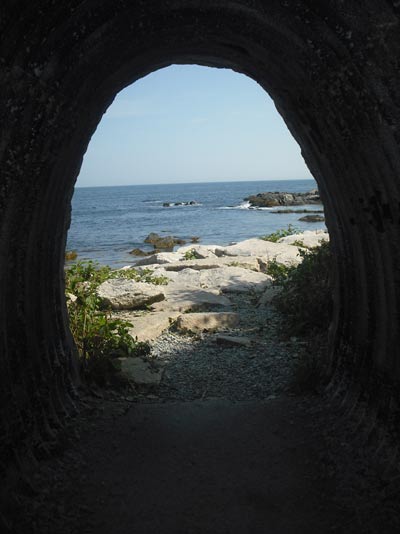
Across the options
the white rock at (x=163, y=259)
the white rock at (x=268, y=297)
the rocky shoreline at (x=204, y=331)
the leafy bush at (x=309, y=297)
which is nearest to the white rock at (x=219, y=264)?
the rocky shoreline at (x=204, y=331)

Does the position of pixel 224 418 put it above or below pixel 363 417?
below

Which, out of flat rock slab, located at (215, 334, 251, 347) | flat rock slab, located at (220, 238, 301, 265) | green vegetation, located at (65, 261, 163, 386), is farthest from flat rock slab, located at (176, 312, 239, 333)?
flat rock slab, located at (220, 238, 301, 265)

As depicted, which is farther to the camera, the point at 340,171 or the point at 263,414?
the point at 263,414

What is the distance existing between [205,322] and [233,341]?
102cm

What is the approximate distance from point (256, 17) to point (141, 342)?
500 cm

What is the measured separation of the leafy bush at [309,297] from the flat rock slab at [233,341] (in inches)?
28.0

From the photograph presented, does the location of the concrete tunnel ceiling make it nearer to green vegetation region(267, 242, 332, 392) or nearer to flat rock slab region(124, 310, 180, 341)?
green vegetation region(267, 242, 332, 392)

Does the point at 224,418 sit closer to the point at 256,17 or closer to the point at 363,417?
the point at 363,417

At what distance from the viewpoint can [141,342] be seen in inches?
297

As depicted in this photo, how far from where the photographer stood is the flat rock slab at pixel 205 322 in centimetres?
857

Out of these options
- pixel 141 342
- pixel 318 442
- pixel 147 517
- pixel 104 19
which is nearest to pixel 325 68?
pixel 104 19

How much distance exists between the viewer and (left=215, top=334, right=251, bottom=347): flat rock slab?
7.77 m

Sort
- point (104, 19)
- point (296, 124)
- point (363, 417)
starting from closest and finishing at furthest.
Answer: point (104, 19)
point (363, 417)
point (296, 124)

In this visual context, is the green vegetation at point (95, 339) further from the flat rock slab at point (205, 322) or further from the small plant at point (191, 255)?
the small plant at point (191, 255)
